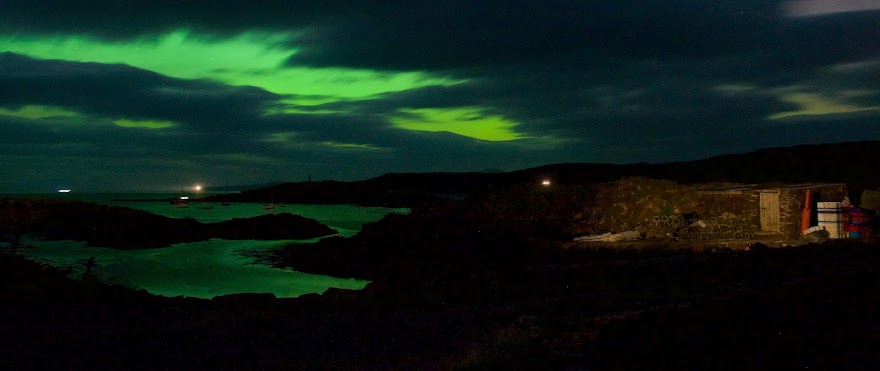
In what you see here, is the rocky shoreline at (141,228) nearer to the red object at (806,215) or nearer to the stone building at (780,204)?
the stone building at (780,204)

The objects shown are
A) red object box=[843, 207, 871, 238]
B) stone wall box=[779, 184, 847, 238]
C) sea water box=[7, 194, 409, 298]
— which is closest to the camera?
red object box=[843, 207, 871, 238]

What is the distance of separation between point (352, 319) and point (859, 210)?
64.3 feet

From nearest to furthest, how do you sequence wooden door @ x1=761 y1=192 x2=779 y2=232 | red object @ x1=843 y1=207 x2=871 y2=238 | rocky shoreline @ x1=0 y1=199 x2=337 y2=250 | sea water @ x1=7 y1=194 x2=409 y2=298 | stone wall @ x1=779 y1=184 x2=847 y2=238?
red object @ x1=843 y1=207 x2=871 y2=238 < stone wall @ x1=779 y1=184 x2=847 y2=238 < wooden door @ x1=761 y1=192 x2=779 y2=232 < sea water @ x1=7 y1=194 x2=409 y2=298 < rocky shoreline @ x1=0 y1=199 x2=337 y2=250

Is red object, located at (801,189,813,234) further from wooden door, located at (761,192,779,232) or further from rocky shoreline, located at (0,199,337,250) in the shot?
rocky shoreline, located at (0,199,337,250)

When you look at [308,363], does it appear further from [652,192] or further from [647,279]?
[652,192]

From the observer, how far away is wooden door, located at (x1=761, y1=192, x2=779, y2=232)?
1019 inches

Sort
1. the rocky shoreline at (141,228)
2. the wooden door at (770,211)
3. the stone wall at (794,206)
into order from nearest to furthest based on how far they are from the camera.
A: the stone wall at (794,206), the wooden door at (770,211), the rocky shoreline at (141,228)

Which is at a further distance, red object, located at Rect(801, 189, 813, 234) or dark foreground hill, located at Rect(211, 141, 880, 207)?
dark foreground hill, located at Rect(211, 141, 880, 207)

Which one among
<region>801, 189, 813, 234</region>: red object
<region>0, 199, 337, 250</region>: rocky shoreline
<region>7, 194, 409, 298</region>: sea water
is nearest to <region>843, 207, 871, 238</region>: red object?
<region>801, 189, 813, 234</region>: red object

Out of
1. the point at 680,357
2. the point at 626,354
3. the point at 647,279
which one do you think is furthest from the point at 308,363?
the point at 647,279

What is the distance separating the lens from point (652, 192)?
32312 millimetres

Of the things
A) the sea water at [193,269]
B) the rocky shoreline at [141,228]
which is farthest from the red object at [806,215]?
the rocky shoreline at [141,228]

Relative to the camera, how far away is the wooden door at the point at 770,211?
25.9 metres

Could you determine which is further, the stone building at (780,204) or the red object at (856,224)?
the stone building at (780,204)
